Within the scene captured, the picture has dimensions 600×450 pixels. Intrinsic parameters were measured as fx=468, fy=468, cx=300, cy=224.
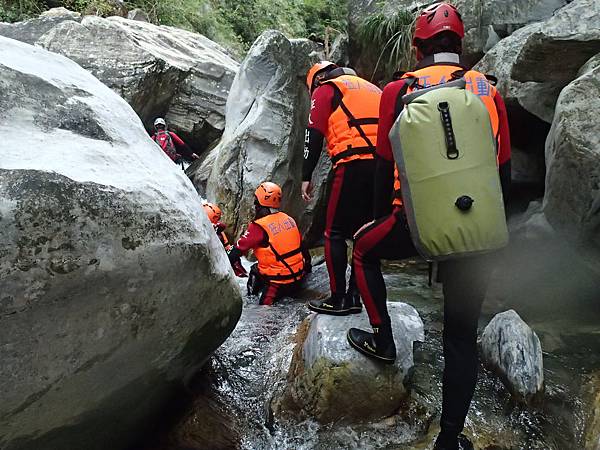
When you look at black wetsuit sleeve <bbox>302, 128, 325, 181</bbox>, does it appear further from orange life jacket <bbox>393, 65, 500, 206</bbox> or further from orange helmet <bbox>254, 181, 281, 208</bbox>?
orange helmet <bbox>254, 181, 281, 208</bbox>

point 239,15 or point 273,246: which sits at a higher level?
point 239,15

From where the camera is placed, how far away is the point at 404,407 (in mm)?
3041

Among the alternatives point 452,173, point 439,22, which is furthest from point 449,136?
point 439,22

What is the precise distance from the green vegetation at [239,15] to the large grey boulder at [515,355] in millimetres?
15287

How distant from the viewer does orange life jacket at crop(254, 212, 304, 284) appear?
19.2 ft

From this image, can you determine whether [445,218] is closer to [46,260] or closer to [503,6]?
[46,260]

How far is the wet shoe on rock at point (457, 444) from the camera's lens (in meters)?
2.47

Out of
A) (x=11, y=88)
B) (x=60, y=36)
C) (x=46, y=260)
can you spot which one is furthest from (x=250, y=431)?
(x=60, y=36)

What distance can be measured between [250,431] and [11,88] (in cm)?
242

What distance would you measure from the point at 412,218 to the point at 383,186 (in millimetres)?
498

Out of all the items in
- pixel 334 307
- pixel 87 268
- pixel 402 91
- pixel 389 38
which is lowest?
pixel 334 307

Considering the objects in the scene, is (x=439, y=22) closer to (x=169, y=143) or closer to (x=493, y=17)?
(x=493, y=17)

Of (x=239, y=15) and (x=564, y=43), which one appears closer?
(x=564, y=43)

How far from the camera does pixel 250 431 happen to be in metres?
3.04
